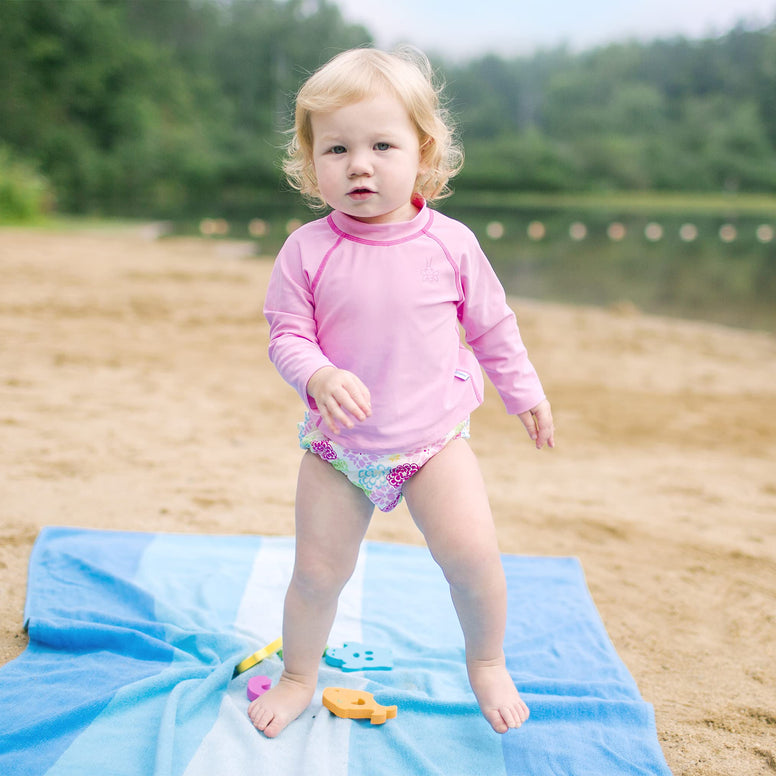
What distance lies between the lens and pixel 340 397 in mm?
1604

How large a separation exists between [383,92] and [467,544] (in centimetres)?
98

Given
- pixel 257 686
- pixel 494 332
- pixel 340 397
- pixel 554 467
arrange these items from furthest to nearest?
1. pixel 554 467
2. pixel 257 686
3. pixel 494 332
4. pixel 340 397

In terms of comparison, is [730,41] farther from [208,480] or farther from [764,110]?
[208,480]

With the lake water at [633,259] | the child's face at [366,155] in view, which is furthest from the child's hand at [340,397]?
the lake water at [633,259]

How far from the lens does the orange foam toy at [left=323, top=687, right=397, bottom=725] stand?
1988 mm

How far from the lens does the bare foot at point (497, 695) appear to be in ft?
6.33

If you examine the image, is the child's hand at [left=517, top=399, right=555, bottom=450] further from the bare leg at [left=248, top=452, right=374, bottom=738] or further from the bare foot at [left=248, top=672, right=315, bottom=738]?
the bare foot at [left=248, top=672, right=315, bottom=738]

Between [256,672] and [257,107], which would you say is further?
[257,107]

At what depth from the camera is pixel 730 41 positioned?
60750 millimetres

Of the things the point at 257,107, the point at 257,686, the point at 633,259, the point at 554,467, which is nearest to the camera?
the point at 257,686

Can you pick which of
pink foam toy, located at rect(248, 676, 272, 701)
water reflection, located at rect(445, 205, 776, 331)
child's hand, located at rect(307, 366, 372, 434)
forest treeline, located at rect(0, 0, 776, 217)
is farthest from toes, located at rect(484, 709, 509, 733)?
forest treeline, located at rect(0, 0, 776, 217)

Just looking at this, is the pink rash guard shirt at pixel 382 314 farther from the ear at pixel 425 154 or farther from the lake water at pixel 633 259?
the lake water at pixel 633 259

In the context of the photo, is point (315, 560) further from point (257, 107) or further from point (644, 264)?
point (257, 107)

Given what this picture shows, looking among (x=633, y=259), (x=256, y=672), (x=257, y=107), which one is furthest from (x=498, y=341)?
(x=257, y=107)
